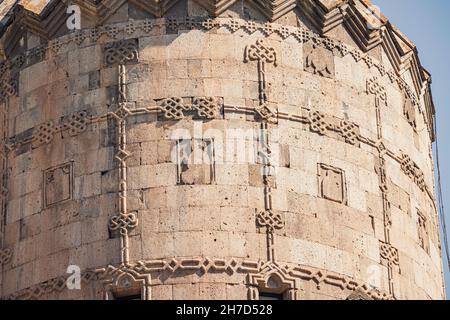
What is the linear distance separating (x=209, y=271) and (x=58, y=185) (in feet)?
10.6

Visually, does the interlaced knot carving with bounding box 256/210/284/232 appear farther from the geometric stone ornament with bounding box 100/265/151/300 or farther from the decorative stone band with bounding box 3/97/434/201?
the geometric stone ornament with bounding box 100/265/151/300

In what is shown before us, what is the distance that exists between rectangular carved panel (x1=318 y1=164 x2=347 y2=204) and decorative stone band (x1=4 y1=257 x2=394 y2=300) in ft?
4.83

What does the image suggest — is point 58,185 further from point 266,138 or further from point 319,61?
point 319,61

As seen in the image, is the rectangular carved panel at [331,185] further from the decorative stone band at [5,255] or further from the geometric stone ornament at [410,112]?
the decorative stone band at [5,255]

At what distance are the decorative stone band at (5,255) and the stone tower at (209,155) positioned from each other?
12 centimetres

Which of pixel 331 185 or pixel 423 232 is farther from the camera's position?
pixel 423 232

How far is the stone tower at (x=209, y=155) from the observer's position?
4928 cm

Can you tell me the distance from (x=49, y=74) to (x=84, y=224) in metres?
3.20

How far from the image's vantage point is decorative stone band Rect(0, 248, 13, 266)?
165 ft

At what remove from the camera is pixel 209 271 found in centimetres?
4888

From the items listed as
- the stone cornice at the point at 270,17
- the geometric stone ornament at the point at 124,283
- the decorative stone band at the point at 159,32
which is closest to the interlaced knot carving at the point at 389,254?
the decorative stone band at the point at 159,32

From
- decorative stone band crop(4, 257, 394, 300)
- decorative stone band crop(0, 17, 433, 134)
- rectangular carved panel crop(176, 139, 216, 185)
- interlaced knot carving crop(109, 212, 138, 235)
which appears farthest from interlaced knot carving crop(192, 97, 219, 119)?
decorative stone band crop(4, 257, 394, 300)

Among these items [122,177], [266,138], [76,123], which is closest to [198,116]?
[266,138]
